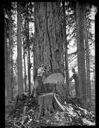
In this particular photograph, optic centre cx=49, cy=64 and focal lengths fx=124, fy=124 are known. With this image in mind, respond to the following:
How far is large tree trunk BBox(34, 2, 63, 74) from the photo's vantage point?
9.82ft

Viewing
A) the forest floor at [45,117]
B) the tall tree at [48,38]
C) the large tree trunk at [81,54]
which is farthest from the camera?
the large tree trunk at [81,54]

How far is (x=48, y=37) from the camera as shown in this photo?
3012mm

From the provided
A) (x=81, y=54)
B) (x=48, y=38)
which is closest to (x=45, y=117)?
(x=48, y=38)

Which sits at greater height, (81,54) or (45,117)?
(81,54)

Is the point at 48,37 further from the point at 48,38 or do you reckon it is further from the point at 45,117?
the point at 45,117

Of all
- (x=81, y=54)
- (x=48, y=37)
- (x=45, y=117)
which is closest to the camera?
(x=45, y=117)

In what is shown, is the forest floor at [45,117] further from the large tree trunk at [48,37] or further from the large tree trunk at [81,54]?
the large tree trunk at [81,54]

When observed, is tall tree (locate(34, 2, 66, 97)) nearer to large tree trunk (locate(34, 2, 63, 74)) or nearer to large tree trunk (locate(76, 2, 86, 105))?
large tree trunk (locate(34, 2, 63, 74))

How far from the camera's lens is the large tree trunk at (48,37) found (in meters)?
2.99

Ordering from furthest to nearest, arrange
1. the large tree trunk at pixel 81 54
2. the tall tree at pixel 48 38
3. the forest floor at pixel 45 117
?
the large tree trunk at pixel 81 54
the tall tree at pixel 48 38
the forest floor at pixel 45 117

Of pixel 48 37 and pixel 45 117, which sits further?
pixel 48 37

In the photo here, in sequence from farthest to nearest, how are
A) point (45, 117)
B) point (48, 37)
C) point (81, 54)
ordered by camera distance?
point (81, 54)
point (48, 37)
point (45, 117)

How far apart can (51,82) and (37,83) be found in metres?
0.33

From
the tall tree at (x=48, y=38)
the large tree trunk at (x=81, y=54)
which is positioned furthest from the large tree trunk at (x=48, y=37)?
the large tree trunk at (x=81, y=54)
